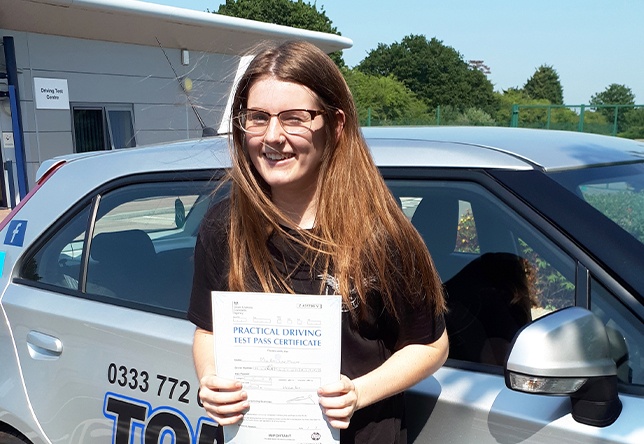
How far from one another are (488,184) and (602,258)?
12.6 inches

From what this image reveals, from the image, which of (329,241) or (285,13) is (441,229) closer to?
(329,241)

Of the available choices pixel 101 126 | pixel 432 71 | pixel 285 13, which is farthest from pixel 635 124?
pixel 432 71

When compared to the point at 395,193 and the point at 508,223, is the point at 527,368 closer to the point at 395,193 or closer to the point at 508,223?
the point at 508,223

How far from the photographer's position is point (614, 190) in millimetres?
1710

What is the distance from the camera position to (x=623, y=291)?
132 cm

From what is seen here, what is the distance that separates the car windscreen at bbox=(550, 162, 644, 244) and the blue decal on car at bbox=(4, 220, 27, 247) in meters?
1.87

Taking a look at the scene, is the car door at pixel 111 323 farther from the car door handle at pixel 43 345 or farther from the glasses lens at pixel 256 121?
the glasses lens at pixel 256 121

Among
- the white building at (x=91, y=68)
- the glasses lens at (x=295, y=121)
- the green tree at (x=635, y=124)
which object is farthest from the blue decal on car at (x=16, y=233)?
the green tree at (x=635, y=124)

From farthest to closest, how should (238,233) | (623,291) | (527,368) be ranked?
(238,233), (623,291), (527,368)

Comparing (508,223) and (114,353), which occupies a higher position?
(508,223)

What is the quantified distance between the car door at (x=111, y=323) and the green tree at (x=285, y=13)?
46614mm

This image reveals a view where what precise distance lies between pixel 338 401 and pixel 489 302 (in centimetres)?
77

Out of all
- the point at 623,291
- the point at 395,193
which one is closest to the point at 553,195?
the point at 623,291

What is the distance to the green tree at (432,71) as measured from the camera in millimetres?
65438
